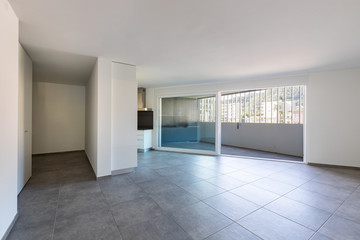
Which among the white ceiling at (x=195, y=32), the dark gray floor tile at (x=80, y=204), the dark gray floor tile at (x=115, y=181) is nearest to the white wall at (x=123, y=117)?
the dark gray floor tile at (x=115, y=181)

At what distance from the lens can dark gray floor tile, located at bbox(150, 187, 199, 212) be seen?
8.31ft

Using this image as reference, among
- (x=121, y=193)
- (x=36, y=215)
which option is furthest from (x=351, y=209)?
(x=36, y=215)

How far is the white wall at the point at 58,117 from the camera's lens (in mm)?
6070

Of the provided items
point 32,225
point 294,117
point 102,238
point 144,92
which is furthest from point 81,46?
point 294,117

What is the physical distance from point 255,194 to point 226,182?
66cm

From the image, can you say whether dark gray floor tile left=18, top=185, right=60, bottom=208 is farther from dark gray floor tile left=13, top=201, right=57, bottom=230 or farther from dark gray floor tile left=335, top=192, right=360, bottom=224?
dark gray floor tile left=335, top=192, right=360, bottom=224

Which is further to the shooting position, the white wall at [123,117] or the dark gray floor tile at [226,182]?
the white wall at [123,117]

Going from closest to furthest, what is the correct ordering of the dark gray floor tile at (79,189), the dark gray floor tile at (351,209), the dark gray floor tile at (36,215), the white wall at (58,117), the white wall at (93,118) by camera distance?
the dark gray floor tile at (36,215), the dark gray floor tile at (351,209), the dark gray floor tile at (79,189), the white wall at (93,118), the white wall at (58,117)

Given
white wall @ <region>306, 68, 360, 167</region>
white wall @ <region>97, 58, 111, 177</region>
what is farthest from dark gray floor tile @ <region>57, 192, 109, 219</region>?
white wall @ <region>306, 68, 360, 167</region>

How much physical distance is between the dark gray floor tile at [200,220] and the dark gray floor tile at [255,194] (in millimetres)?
788

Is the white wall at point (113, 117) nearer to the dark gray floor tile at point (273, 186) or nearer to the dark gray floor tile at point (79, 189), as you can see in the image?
the dark gray floor tile at point (79, 189)

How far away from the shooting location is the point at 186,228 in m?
2.02

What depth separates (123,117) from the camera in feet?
13.2

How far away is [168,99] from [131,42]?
424cm
